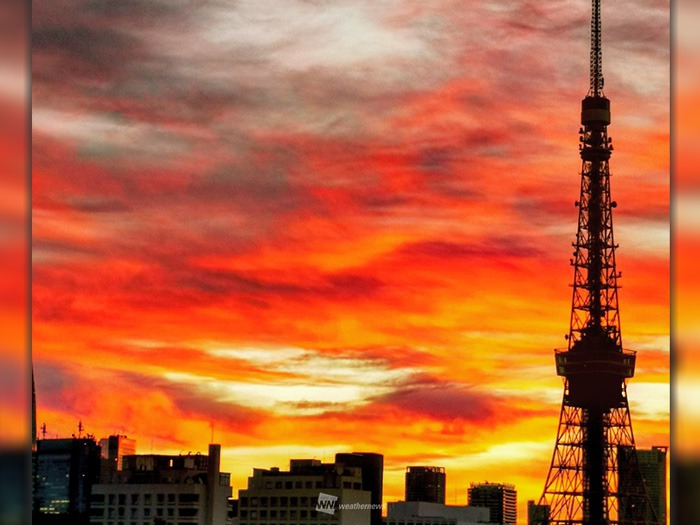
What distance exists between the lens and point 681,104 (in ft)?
4.23

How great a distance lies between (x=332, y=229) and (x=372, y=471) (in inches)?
417

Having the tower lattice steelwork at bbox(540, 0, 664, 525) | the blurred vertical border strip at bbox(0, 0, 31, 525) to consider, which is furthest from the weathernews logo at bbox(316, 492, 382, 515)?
the blurred vertical border strip at bbox(0, 0, 31, 525)

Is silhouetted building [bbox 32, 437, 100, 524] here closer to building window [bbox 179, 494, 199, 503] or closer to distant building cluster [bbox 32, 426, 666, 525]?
distant building cluster [bbox 32, 426, 666, 525]

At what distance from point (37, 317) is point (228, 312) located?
8570 millimetres

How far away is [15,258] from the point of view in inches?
50.1

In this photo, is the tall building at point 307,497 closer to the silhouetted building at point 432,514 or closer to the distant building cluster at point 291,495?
the distant building cluster at point 291,495

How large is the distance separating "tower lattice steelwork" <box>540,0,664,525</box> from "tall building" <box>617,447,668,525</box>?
6 cm

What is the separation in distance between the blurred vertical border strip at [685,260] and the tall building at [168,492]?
35.4 m

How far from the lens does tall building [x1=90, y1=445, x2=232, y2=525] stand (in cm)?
3656

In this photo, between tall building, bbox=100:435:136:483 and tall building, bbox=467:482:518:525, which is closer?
tall building, bbox=467:482:518:525

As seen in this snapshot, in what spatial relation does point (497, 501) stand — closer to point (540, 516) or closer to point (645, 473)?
point (645, 473)

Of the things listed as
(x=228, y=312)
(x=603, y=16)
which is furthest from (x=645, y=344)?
(x=228, y=312)

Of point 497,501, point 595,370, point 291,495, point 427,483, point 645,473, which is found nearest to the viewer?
point 595,370

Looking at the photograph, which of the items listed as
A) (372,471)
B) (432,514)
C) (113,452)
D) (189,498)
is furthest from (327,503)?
(113,452)
